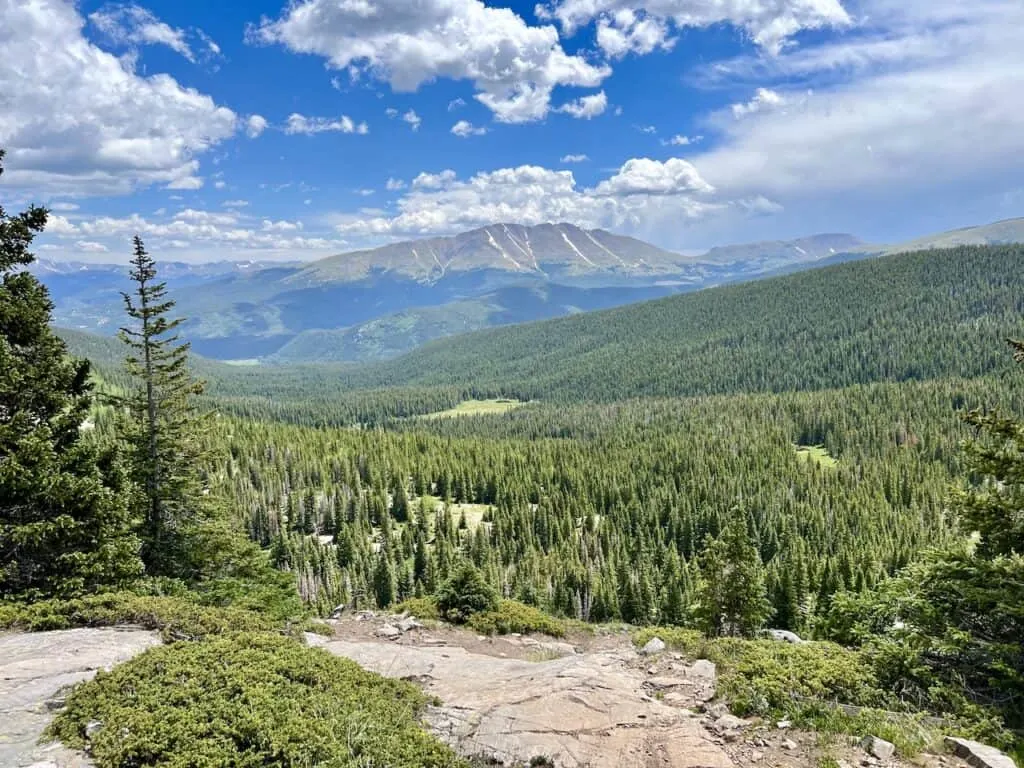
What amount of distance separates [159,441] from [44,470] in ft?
29.2

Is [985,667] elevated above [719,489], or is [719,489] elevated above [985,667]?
[985,667]

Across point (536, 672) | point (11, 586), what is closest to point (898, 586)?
point (536, 672)

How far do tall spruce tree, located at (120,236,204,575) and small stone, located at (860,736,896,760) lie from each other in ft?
98.1

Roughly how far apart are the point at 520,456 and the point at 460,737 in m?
147

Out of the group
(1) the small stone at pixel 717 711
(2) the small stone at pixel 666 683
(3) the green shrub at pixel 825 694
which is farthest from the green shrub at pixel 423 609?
(1) the small stone at pixel 717 711

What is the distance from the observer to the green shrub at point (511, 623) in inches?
1134

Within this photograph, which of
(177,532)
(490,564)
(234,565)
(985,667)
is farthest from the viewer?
(490,564)

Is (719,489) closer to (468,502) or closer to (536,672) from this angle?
(468,502)

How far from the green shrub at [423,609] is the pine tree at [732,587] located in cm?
2212

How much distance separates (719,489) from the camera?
438ft

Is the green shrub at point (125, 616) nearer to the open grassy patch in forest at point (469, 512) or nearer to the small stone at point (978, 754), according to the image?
the small stone at point (978, 754)

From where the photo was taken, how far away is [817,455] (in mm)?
181500

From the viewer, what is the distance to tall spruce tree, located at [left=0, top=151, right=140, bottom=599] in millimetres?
20328

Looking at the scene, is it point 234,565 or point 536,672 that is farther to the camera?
point 234,565
